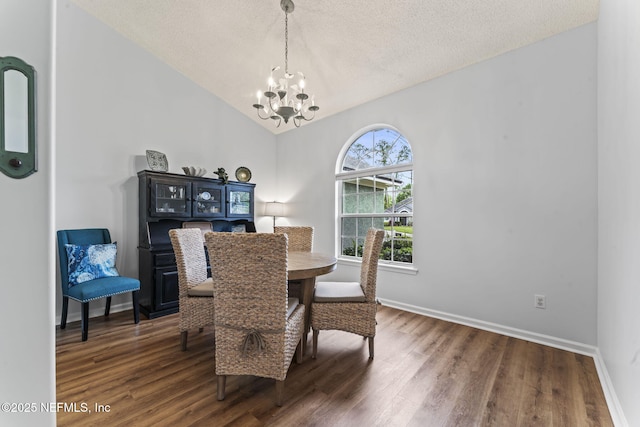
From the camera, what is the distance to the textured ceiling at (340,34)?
2.28m

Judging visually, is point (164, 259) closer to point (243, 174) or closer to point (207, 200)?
point (207, 200)

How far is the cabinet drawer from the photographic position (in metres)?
3.03

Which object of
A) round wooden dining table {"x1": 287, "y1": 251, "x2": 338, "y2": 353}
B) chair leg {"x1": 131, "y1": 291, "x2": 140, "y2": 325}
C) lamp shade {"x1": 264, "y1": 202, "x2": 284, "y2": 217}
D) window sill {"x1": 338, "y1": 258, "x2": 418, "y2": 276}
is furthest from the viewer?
lamp shade {"x1": 264, "y1": 202, "x2": 284, "y2": 217}

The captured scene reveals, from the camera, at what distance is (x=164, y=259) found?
3074 millimetres

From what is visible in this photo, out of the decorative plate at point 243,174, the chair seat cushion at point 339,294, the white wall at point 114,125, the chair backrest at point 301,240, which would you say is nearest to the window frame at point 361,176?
the chair backrest at point 301,240

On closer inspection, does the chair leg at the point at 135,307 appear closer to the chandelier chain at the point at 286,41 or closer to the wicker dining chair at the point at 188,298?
the wicker dining chair at the point at 188,298

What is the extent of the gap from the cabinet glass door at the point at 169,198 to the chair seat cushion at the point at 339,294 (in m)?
2.08

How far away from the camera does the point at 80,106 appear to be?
300 centimetres

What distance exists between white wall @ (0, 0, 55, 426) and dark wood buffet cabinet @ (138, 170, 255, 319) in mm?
2477

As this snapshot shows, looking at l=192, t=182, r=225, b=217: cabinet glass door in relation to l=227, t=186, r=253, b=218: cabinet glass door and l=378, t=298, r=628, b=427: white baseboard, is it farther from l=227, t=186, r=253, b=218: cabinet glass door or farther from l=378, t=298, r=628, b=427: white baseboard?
l=378, t=298, r=628, b=427: white baseboard

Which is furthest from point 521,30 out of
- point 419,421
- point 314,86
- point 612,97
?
point 419,421

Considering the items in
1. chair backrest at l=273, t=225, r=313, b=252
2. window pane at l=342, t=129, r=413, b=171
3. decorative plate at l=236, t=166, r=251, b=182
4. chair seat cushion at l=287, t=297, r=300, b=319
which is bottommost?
chair seat cushion at l=287, t=297, r=300, b=319

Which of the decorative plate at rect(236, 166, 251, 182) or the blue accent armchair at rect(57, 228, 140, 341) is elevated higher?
the decorative plate at rect(236, 166, 251, 182)

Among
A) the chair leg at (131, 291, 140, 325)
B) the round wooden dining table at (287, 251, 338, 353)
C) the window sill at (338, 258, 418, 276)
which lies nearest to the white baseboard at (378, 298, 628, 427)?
the window sill at (338, 258, 418, 276)
